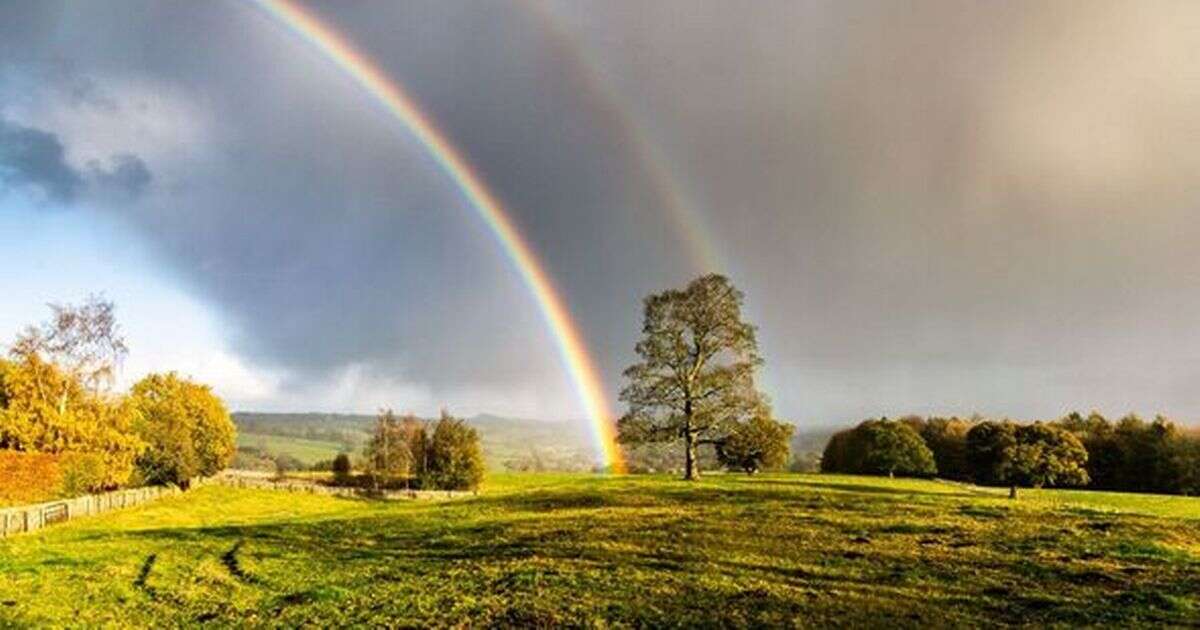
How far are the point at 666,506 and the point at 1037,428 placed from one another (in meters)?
35.8

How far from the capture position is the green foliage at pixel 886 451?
289 feet

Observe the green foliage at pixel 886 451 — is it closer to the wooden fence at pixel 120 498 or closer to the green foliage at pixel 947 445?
the green foliage at pixel 947 445

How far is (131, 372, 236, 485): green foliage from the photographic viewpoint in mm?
90688

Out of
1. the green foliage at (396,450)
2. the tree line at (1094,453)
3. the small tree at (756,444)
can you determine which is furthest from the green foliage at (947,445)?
the green foliage at (396,450)

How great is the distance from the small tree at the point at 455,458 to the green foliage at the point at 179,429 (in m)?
30.6

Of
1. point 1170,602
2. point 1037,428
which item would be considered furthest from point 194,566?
point 1037,428

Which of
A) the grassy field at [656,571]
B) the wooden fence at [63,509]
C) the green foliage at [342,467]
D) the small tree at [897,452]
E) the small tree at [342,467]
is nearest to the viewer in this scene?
the grassy field at [656,571]

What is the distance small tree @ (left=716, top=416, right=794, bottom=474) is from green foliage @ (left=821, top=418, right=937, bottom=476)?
15319 millimetres

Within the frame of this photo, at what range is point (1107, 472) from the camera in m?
96.8

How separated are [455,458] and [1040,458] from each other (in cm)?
7832

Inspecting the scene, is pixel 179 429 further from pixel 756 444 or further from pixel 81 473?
pixel 756 444

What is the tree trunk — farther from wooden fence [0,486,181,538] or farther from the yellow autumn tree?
the yellow autumn tree

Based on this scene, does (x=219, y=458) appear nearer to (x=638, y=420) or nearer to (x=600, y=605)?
(x=638, y=420)

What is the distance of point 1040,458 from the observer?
2149 inches
